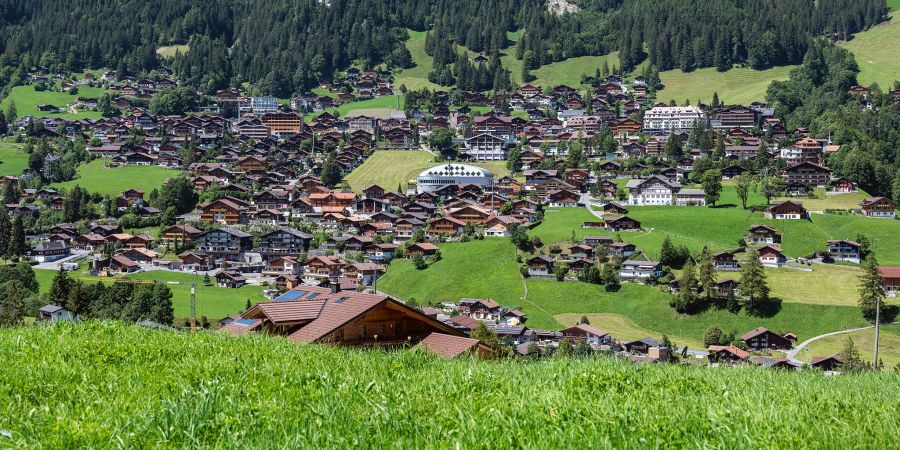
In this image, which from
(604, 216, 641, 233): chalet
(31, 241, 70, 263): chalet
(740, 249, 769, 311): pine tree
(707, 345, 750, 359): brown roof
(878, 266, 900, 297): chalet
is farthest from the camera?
(31, 241, 70, 263): chalet

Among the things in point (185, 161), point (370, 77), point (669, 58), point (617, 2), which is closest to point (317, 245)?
point (185, 161)

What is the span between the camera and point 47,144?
87688 millimetres

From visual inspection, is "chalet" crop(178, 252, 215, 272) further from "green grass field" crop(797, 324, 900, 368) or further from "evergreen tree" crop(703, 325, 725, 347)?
"green grass field" crop(797, 324, 900, 368)

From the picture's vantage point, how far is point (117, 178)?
80.8 m

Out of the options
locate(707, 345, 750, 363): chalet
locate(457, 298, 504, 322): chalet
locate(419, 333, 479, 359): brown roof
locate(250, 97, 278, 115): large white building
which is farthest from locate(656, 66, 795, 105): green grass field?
locate(419, 333, 479, 359): brown roof

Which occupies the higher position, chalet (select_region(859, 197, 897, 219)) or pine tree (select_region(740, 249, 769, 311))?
chalet (select_region(859, 197, 897, 219))

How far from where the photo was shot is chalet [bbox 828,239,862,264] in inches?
2062

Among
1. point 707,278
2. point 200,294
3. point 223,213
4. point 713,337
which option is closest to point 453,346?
point 713,337

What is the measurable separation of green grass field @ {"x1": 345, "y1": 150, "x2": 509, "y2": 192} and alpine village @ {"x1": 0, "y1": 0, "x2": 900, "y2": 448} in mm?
478

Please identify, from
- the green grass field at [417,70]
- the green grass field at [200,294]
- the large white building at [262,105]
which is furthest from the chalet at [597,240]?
the green grass field at [417,70]

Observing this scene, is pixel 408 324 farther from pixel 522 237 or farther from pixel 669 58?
pixel 669 58

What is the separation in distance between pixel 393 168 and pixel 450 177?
10.3 meters

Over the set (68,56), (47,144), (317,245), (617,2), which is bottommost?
(317,245)

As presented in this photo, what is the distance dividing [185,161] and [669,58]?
231 feet
